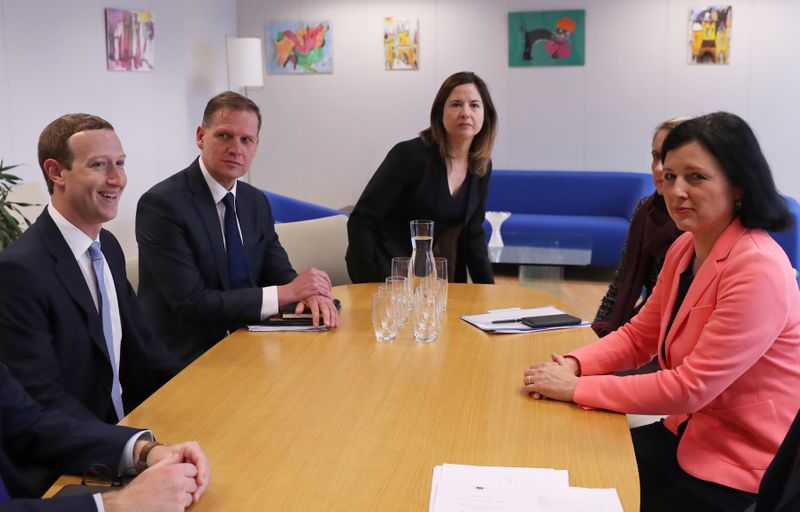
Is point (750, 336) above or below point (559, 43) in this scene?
below

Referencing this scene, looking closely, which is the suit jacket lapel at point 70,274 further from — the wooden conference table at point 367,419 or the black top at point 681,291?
the black top at point 681,291

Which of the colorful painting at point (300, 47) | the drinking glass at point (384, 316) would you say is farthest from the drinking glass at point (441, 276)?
the colorful painting at point (300, 47)

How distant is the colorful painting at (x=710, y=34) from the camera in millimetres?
7707

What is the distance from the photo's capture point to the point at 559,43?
26.3 ft

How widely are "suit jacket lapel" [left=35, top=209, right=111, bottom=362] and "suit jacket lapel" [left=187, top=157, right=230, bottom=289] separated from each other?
0.82 meters

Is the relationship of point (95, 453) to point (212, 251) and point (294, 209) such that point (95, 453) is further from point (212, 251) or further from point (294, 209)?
point (294, 209)

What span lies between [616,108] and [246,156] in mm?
5584

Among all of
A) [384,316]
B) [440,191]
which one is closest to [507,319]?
[384,316]

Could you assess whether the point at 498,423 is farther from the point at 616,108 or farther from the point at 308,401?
the point at 616,108

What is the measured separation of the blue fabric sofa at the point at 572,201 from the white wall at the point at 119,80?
9.27 ft

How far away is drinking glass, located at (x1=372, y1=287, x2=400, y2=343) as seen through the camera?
263 centimetres

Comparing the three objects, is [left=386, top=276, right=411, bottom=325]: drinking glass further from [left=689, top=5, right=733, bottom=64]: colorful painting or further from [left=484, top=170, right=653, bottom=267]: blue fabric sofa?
[left=689, top=5, right=733, bottom=64]: colorful painting

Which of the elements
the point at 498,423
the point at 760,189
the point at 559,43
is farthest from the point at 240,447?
the point at 559,43

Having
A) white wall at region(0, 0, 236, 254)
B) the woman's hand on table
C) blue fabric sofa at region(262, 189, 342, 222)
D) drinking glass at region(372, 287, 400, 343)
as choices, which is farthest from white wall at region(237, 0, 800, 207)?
the woman's hand on table
